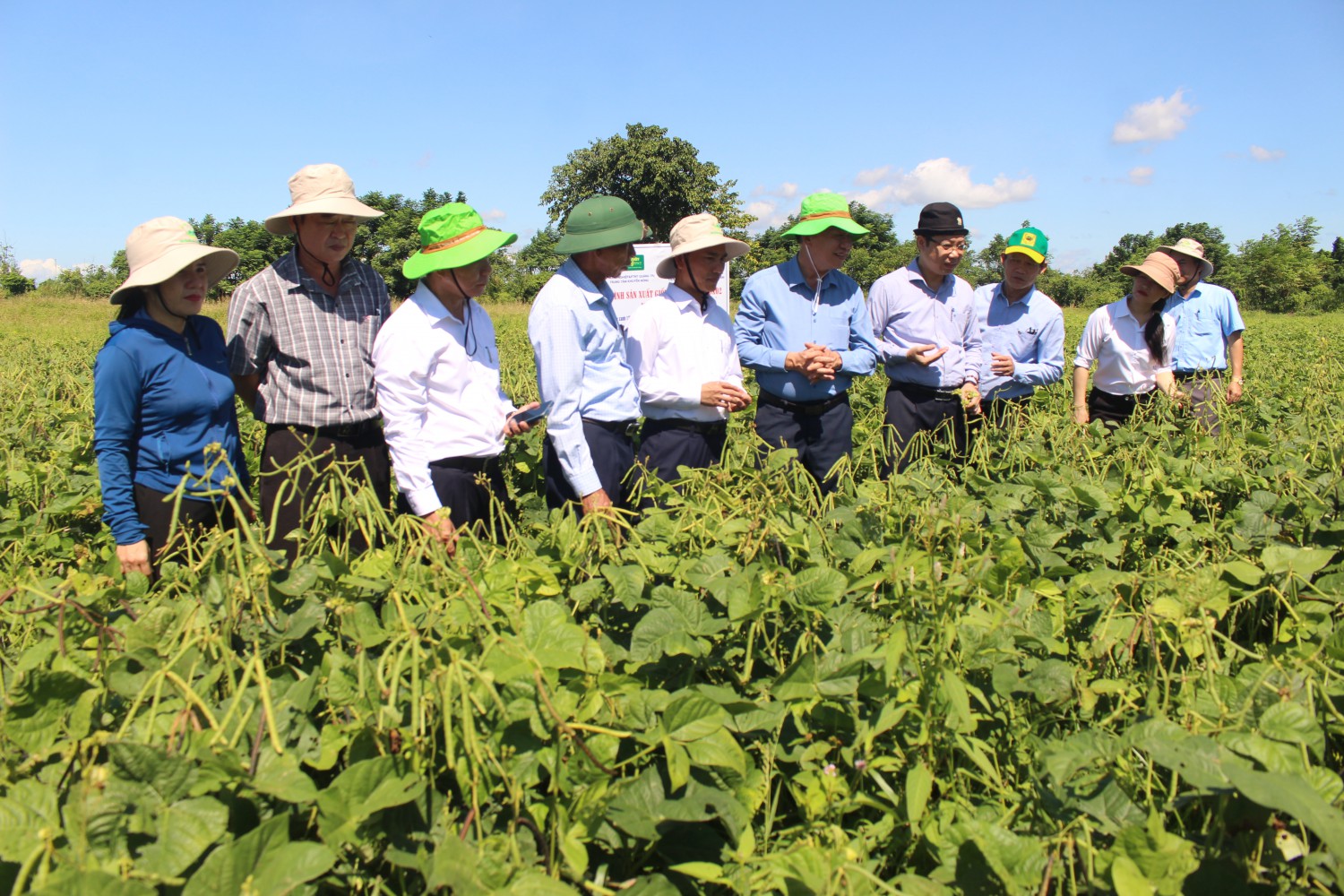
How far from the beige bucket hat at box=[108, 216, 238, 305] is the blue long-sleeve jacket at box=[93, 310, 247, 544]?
118 mm

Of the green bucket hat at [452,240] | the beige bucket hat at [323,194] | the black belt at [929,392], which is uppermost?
the beige bucket hat at [323,194]

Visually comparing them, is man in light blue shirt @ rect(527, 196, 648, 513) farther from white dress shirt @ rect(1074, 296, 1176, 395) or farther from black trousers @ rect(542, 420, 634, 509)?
white dress shirt @ rect(1074, 296, 1176, 395)

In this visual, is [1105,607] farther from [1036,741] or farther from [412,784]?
[412,784]

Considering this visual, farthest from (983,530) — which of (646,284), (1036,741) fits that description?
(646,284)

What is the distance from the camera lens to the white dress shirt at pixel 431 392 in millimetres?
2354

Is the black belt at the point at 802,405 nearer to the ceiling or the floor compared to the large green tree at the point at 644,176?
nearer to the floor

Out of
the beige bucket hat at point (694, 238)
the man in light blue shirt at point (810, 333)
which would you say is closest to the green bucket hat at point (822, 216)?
the man in light blue shirt at point (810, 333)

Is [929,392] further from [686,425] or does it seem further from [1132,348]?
[686,425]

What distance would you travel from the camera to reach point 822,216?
3.37m

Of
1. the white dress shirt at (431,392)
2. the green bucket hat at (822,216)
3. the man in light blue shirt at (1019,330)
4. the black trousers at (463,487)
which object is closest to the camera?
the white dress shirt at (431,392)

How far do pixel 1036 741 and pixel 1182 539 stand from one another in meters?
0.96

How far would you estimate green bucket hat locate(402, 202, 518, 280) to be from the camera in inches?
94.2

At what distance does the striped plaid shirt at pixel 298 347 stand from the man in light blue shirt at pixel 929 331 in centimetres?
231

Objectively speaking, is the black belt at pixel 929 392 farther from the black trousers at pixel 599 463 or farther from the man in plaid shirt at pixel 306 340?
the man in plaid shirt at pixel 306 340
